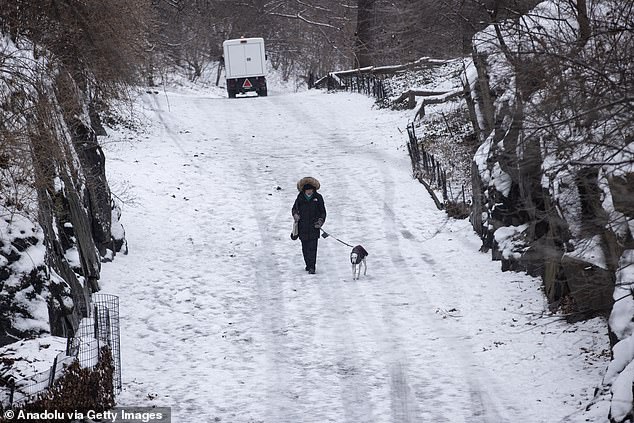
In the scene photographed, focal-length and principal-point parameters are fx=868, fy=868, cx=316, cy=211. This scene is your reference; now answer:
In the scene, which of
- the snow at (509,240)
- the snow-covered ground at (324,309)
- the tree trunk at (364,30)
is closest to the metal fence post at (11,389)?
the snow-covered ground at (324,309)

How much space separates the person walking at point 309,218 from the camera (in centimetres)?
1591

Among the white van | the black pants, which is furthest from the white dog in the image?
the white van

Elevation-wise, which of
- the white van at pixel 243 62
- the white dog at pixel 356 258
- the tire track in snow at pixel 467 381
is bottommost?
the tire track in snow at pixel 467 381

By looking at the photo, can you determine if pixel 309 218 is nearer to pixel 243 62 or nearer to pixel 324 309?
pixel 324 309

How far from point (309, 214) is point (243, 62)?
2641cm

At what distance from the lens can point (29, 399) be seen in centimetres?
839

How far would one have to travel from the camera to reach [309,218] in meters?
16.0

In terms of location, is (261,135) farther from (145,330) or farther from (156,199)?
(145,330)

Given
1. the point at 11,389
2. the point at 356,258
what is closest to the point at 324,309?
the point at 356,258

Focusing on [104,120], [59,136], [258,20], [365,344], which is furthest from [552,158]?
[258,20]

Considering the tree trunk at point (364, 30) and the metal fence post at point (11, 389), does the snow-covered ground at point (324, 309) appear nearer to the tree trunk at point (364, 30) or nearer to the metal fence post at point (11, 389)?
the metal fence post at point (11, 389)

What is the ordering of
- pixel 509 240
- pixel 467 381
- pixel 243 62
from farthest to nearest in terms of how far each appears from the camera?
pixel 243 62
pixel 509 240
pixel 467 381

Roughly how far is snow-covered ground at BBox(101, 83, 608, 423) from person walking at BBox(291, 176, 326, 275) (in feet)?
1.33

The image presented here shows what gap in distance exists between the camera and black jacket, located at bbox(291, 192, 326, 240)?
15.9 meters
